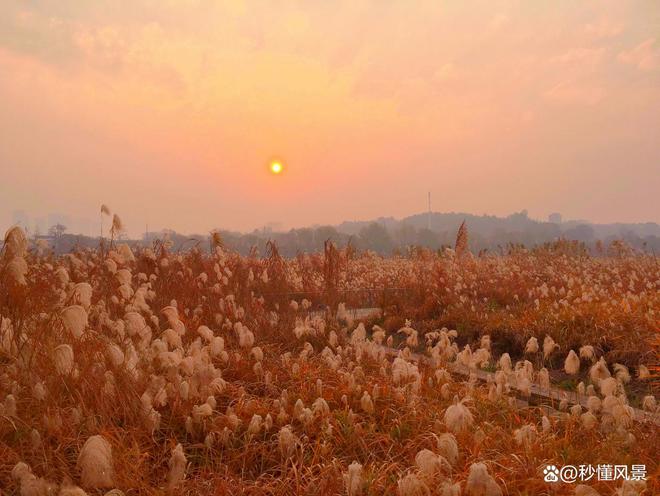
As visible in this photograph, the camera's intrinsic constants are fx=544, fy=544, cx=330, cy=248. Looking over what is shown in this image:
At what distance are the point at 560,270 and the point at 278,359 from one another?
958 cm

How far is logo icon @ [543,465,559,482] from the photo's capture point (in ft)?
9.89

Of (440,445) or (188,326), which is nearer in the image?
(440,445)

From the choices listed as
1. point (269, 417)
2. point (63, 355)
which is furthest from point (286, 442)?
point (63, 355)

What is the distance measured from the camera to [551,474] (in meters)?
3.04

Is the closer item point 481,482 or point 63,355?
point 481,482

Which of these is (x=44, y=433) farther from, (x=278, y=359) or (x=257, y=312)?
(x=257, y=312)

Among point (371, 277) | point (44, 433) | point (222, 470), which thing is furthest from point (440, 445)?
point (371, 277)

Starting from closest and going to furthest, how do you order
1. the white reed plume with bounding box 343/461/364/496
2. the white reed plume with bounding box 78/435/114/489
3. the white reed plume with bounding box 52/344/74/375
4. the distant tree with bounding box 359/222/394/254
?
the white reed plume with bounding box 78/435/114/489
the white reed plume with bounding box 343/461/364/496
the white reed plume with bounding box 52/344/74/375
the distant tree with bounding box 359/222/394/254

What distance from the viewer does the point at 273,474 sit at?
3.46 m

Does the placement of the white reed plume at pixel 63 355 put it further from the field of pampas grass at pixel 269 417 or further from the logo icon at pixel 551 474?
the logo icon at pixel 551 474

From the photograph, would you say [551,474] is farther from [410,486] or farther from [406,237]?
[406,237]

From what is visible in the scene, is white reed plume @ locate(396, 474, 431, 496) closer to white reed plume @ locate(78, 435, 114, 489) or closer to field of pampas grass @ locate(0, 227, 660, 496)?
field of pampas grass @ locate(0, 227, 660, 496)

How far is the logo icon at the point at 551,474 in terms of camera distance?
3.01 metres

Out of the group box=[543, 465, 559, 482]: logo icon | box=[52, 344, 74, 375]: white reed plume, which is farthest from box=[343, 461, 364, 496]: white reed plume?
box=[52, 344, 74, 375]: white reed plume
